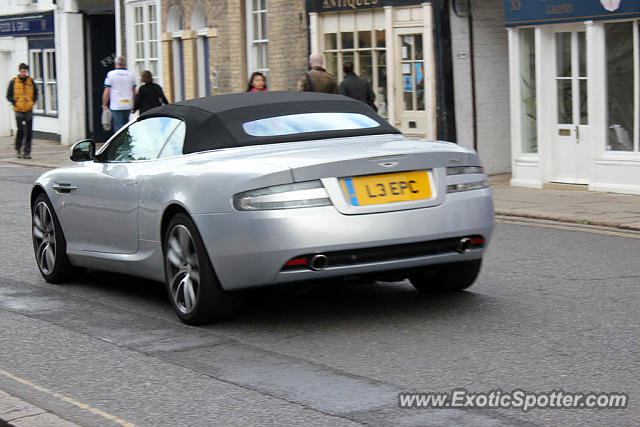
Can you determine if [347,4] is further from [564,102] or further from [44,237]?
[44,237]

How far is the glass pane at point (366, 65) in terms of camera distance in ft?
71.8

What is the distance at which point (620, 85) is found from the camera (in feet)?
54.1

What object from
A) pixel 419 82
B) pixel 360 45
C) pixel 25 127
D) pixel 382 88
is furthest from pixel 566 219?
pixel 25 127

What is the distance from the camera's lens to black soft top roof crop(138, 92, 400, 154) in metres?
7.87

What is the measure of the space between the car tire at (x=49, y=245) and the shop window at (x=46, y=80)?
86.7 feet

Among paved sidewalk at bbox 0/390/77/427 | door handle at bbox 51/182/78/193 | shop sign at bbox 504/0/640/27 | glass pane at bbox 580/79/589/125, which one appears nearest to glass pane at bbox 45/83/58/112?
shop sign at bbox 504/0/640/27

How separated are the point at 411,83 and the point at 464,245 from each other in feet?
45.1

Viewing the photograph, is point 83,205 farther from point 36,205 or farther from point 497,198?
point 497,198

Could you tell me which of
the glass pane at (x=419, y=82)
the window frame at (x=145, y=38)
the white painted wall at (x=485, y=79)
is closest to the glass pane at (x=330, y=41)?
the glass pane at (x=419, y=82)

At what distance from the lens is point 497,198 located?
16.2 meters

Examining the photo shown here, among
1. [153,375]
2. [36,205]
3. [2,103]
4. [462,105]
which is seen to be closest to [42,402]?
[153,375]

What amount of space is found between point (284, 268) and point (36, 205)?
3.48 meters

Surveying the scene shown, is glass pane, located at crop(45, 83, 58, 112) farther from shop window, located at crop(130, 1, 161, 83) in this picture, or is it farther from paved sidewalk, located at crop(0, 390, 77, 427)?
paved sidewalk, located at crop(0, 390, 77, 427)

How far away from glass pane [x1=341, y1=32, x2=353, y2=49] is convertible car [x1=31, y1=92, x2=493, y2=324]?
46.0 ft
